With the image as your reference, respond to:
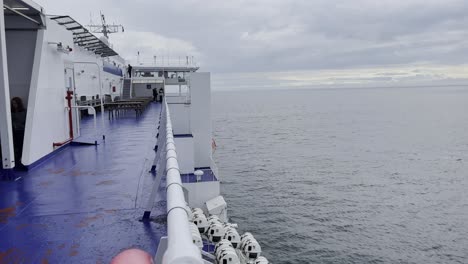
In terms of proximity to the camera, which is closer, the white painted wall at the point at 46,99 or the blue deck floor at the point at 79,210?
the blue deck floor at the point at 79,210

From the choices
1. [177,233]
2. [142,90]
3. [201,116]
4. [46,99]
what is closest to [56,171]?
[46,99]

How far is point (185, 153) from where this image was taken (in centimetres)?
1500

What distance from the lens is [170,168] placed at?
96.2 inches

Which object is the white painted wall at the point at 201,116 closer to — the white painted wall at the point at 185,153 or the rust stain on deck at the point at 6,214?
the white painted wall at the point at 185,153

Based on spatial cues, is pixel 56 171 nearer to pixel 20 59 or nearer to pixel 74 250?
pixel 20 59

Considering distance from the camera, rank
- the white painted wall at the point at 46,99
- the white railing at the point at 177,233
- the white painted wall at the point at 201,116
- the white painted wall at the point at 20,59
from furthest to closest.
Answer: the white painted wall at the point at 201,116 < the white painted wall at the point at 20,59 < the white painted wall at the point at 46,99 < the white railing at the point at 177,233

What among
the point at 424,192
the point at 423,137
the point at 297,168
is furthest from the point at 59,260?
the point at 423,137

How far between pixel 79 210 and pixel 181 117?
1441cm

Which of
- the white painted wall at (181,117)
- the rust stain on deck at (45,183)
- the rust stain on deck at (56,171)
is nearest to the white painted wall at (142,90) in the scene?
the white painted wall at (181,117)

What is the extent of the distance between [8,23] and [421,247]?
17.1m

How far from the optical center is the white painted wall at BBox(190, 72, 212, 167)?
18109mm

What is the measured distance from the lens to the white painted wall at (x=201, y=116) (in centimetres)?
1811

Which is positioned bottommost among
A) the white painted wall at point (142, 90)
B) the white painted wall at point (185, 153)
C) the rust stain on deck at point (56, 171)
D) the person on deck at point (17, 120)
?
the white painted wall at point (185, 153)

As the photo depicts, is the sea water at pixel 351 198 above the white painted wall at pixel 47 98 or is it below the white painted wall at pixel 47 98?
below
